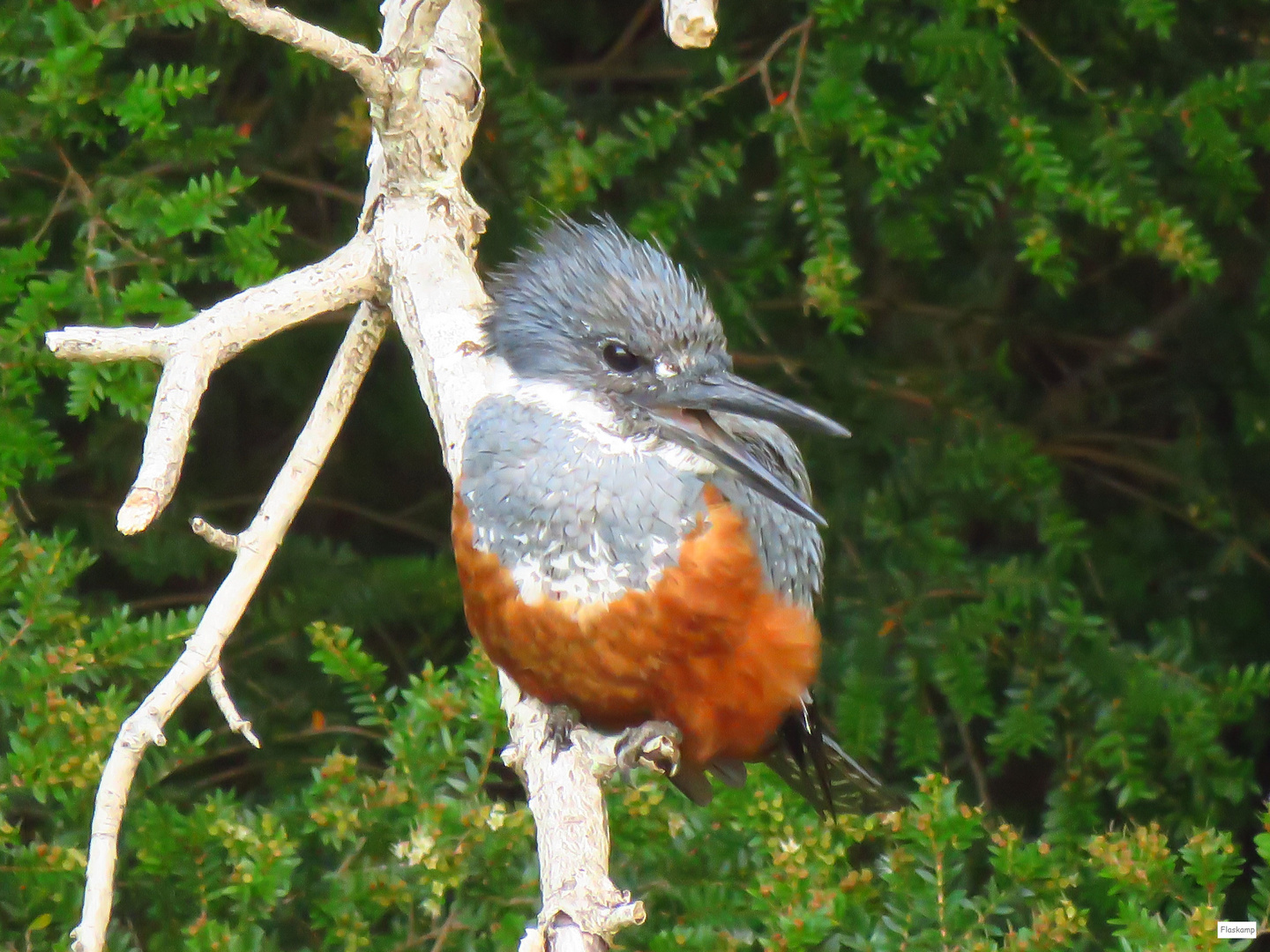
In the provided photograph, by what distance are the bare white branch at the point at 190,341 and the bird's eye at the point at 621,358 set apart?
0.33m

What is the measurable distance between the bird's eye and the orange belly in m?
0.18

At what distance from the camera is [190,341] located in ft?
5.13

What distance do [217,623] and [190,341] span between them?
1.00ft

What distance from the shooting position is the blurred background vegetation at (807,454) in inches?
75.4

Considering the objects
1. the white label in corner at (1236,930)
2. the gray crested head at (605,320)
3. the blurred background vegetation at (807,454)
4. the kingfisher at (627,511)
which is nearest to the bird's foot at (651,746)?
the kingfisher at (627,511)

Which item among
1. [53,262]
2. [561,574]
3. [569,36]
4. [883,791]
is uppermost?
[569,36]

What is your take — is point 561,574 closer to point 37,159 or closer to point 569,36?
point 37,159

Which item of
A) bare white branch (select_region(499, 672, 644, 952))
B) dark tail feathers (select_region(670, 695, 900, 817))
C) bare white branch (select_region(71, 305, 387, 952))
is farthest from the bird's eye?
dark tail feathers (select_region(670, 695, 900, 817))

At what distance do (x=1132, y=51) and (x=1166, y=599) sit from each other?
3.43 ft

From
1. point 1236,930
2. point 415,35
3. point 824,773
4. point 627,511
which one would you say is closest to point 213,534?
point 627,511

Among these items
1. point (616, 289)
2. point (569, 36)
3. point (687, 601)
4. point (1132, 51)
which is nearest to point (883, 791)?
point (687, 601)

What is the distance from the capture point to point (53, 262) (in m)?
2.36

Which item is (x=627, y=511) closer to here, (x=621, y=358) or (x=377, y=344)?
(x=621, y=358)

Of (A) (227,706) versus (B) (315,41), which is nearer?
(B) (315,41)
